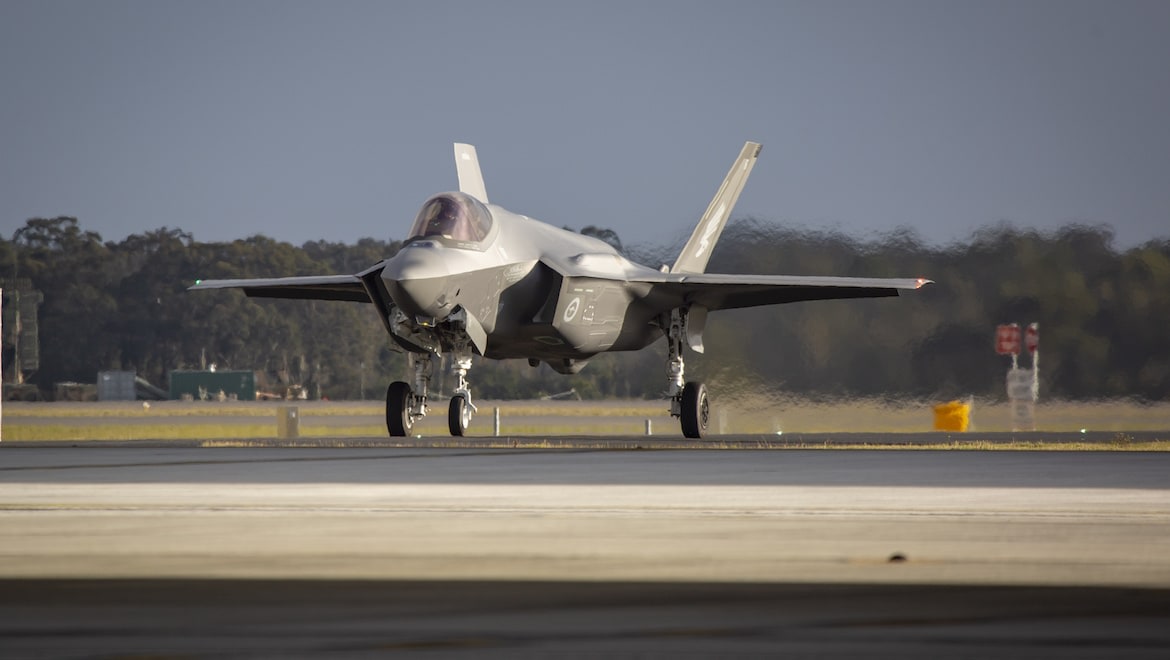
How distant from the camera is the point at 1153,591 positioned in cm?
812

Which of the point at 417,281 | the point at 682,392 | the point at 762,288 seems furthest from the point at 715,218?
the point at 417,281

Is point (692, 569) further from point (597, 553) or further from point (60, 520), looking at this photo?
point (60, 520)

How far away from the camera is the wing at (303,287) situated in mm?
29875

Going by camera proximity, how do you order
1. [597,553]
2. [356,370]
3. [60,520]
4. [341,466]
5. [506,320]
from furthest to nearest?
[356,370], [506,320], [341,466], [60,520], [597,553]

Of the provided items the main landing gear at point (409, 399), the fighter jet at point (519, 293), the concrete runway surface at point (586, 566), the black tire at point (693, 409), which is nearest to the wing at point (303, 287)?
the fighter jet at point (519, 293)

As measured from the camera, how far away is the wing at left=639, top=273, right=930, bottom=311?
95.0ft

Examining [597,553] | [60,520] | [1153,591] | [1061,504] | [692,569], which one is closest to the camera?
[1153,591]

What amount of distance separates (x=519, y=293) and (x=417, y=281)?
354 cm

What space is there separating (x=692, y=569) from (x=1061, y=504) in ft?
17.8

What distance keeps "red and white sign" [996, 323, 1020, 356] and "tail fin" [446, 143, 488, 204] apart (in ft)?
35.0

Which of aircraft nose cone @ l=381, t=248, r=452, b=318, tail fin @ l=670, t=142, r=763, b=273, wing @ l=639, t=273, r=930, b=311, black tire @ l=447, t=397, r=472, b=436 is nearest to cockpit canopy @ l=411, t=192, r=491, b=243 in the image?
aircraft nose cone @ l=381, t=248, r=452, b=318

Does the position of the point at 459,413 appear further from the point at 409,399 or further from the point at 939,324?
the point at 939,324

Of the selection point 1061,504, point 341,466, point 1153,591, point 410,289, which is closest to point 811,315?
point 410,289

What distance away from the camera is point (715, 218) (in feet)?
113
